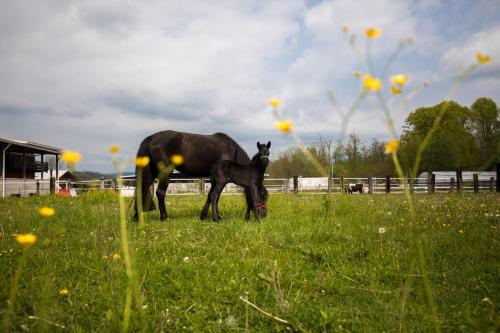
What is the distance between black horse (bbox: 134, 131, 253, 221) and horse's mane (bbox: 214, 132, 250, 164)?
0.18ft

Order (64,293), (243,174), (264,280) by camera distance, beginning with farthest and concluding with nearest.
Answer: (243,174), (264,280), (64,293)

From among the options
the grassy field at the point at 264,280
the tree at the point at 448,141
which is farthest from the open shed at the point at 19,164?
the tree at the point at 448,141

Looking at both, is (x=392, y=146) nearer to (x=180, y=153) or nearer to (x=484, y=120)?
(x=180, y=153)

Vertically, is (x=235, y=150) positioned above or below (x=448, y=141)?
below

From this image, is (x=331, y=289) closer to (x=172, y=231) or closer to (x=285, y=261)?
(x=285, y=261)

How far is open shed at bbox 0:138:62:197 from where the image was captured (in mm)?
24625

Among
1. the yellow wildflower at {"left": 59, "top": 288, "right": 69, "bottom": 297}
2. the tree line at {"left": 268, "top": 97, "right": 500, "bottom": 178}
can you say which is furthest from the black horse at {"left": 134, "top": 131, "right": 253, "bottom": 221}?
the tree line at {"left": 268, "top": 97, "right": 500, "bottom": 178}

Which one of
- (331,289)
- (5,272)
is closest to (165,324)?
(331,289)

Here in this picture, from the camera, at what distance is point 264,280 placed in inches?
130

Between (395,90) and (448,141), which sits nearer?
(395,90)

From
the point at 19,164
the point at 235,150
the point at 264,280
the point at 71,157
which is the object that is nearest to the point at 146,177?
the point at 235,150

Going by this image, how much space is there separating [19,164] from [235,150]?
34394mm

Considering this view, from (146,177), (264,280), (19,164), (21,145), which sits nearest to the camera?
(264,280)

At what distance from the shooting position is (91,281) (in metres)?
3.35
